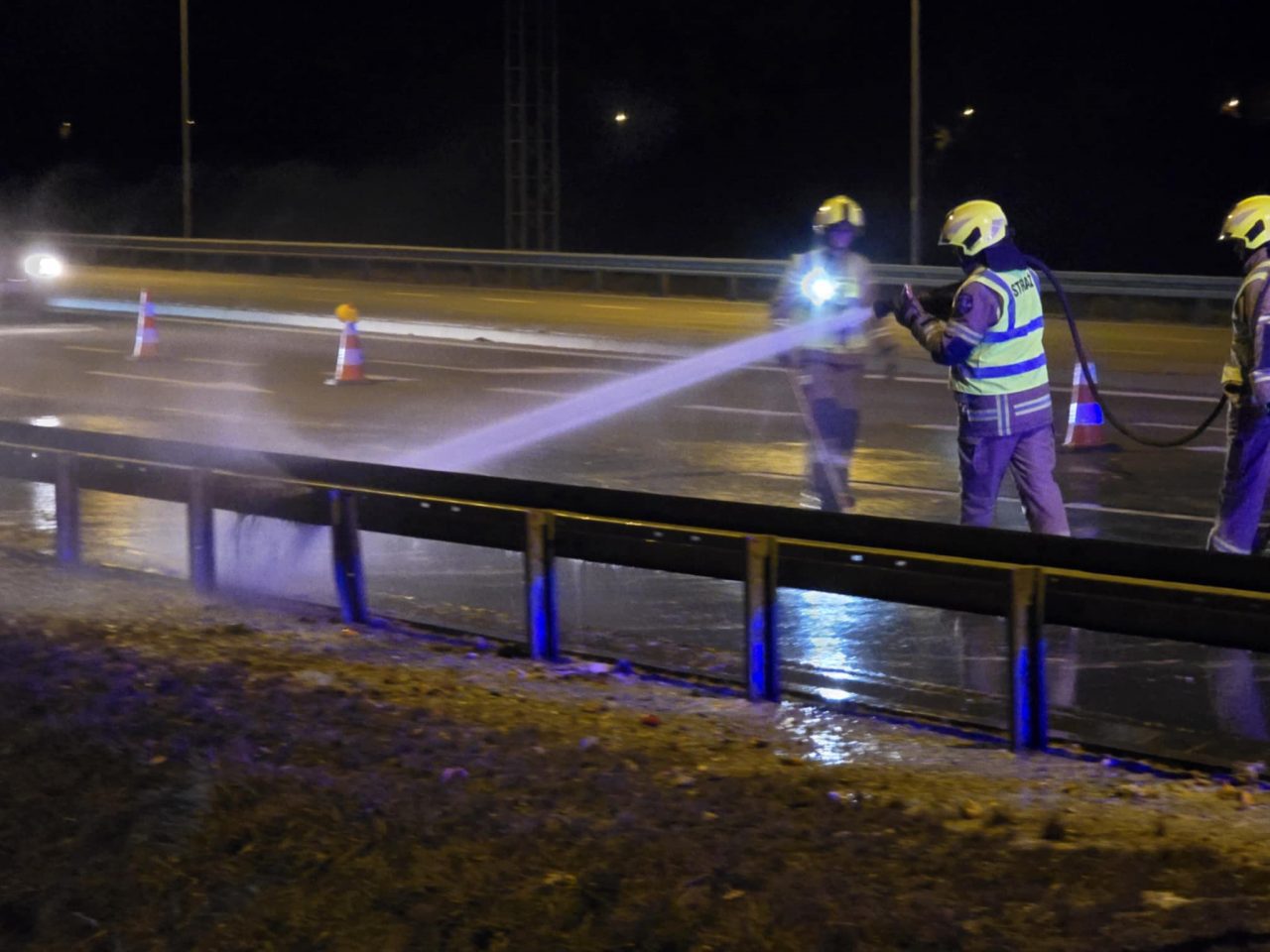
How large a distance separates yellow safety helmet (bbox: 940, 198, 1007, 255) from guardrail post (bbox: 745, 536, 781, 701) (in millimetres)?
1801

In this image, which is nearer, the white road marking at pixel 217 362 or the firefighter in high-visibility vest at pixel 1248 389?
the firefighter in high-visibility vest at pixel 1248 389

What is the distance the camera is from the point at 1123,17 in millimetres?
59031

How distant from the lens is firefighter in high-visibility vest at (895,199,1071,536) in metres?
7.99

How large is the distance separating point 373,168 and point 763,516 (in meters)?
64.1

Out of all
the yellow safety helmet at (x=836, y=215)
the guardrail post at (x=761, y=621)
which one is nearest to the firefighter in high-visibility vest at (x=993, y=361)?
the guardrail post at (x=761, y=621)

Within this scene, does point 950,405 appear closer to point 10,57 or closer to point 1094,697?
point 1094,697

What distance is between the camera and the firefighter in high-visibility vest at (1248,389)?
819 centimetres

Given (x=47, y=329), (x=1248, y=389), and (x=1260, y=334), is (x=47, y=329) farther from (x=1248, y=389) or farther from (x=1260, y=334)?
(x=1260, y=334)

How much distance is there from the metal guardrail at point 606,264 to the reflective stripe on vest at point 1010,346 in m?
17.2

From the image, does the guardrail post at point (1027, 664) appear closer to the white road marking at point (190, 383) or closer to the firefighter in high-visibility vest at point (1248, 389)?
the firefighter in high-visibility vest at point (1248, 389)

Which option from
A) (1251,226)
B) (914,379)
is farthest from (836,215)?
(914,379)

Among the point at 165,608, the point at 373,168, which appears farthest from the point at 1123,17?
the point at 165,608

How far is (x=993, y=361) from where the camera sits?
8.12 metres

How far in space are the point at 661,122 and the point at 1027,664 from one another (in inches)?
2427
